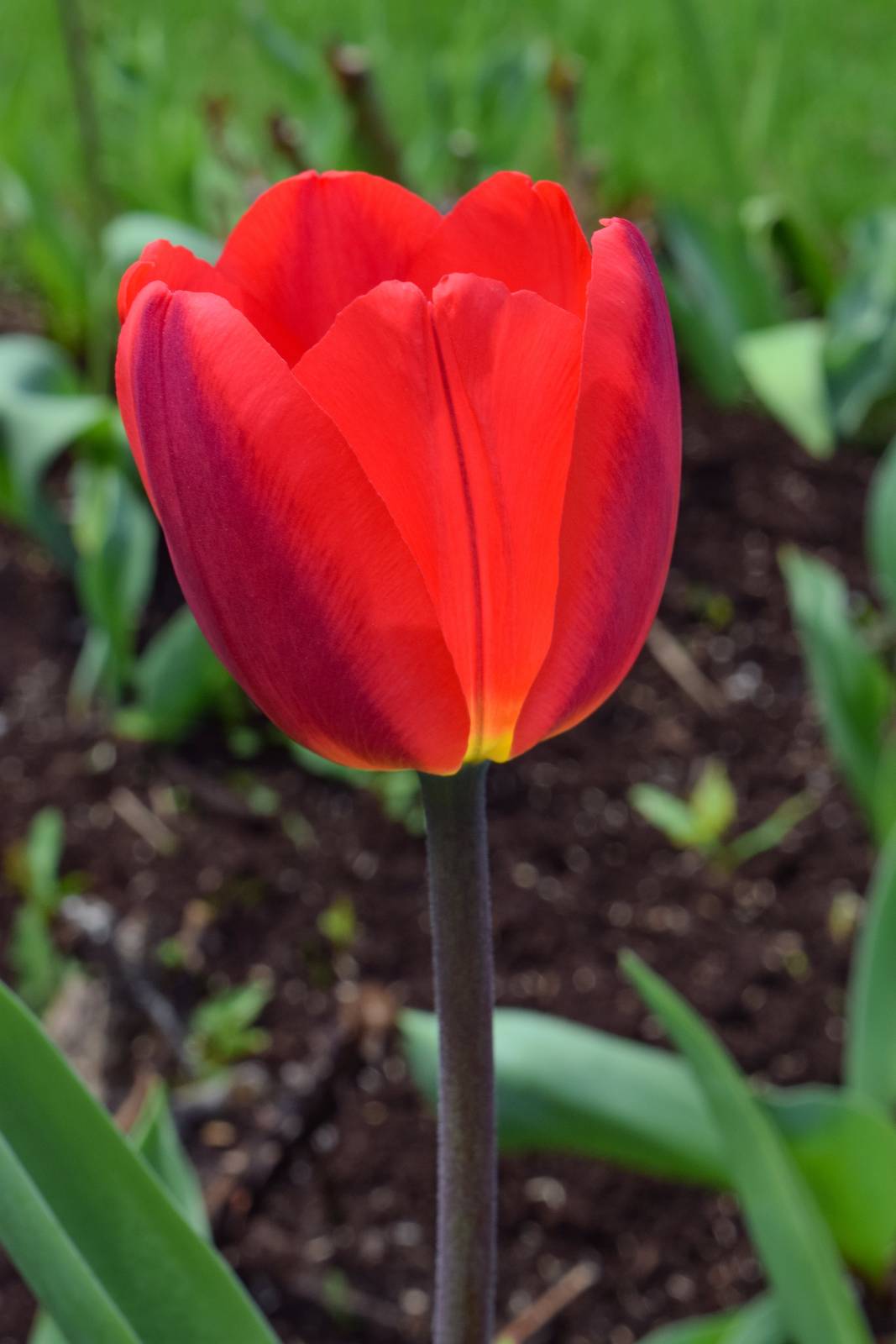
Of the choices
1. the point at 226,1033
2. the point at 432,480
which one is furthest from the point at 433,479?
the point at 226,1033

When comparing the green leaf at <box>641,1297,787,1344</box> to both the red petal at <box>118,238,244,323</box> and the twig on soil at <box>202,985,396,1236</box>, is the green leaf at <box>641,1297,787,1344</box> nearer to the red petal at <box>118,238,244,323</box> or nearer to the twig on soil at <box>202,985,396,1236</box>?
the twig on soil at <box>202,985,396,1236</box>

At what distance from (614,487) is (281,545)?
0.10 metres

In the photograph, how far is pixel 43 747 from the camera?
1.93 metres

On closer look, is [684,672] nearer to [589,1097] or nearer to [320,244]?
[589,1097]

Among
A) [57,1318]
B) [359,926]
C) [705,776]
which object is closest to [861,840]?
[705,776]

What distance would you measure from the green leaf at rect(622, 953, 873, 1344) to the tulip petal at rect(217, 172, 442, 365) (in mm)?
381

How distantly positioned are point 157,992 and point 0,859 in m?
0.33

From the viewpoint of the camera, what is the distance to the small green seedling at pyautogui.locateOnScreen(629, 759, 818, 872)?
5.45 feet

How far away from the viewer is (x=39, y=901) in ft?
5.39

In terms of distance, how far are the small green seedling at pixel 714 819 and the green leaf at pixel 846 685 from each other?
0.20 m

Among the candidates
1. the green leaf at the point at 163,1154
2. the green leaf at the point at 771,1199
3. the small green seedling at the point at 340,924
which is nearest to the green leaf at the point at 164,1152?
the green leaf at the point at 163,1154

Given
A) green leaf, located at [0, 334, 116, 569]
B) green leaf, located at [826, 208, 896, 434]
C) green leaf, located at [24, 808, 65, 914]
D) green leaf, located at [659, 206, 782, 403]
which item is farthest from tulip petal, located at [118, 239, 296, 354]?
green leaf, located at [659, 206, 782, 403]

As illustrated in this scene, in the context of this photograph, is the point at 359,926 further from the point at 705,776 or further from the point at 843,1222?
the point at 843,1222

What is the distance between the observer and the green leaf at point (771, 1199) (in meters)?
0.75
